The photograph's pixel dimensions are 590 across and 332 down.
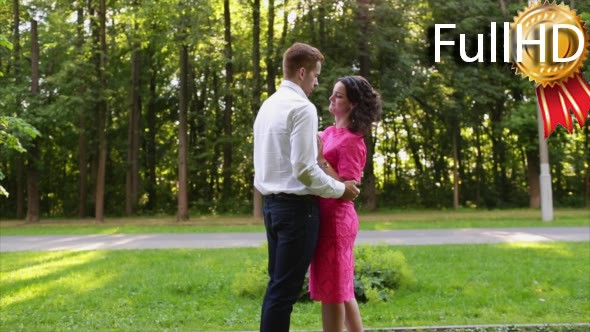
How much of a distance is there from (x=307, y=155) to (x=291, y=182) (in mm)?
214

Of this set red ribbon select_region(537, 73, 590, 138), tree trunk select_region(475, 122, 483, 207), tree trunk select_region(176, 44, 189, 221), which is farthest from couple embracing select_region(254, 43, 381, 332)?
tree trunk select_region(475, 122, 483, 207)

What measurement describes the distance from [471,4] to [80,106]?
14531 mm

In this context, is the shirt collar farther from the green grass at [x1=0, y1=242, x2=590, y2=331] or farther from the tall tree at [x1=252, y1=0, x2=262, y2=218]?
the tall tree at [x1=252, y1=0, x2=262, y2=218]

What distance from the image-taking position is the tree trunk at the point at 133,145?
29312 millimetres

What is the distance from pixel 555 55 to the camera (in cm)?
802

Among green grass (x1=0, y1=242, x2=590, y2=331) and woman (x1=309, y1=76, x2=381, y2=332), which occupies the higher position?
woman (x1=309, y1=76, x2=381, y2=332)

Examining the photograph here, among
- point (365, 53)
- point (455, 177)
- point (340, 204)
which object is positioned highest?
point (365, 53)

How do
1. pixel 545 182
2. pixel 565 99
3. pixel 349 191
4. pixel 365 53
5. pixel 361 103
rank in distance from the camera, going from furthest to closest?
pixel 365 53 → pixel 545 182 → pixel 565 99 → pixel 361 103 → pixel 349 191

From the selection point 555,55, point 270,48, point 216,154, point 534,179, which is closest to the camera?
point 555,55

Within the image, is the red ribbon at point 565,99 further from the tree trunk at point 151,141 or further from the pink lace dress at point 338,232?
the tree trunk at point 151,141

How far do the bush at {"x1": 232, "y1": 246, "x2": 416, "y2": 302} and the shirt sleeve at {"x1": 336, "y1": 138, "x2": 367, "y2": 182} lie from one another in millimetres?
3115

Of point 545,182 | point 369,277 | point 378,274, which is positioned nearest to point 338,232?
point 369,277

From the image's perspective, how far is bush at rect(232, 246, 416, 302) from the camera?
697 cm

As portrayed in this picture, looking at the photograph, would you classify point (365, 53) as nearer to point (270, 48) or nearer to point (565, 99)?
point (270, 48)
